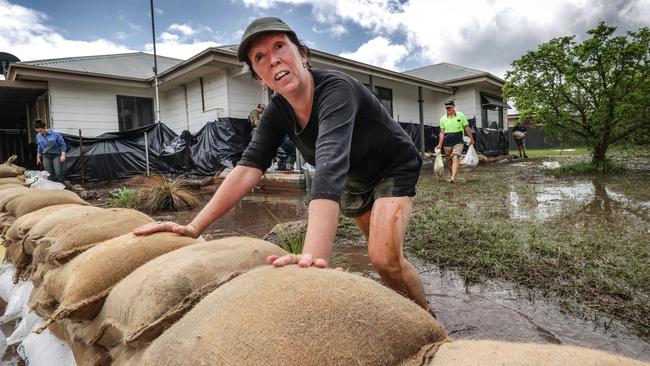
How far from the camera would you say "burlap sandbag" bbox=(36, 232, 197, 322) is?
146 centimetres

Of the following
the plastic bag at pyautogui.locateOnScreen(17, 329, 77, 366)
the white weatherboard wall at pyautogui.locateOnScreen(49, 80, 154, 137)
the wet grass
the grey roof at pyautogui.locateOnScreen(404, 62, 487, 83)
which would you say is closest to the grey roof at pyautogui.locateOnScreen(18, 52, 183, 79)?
the white weatherboard wall at pyautogui.locateOnScreen(49, 80, 154, 137)

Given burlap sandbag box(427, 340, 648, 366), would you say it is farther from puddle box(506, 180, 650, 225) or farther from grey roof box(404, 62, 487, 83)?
grey roof box(404, 62, 487, 83)

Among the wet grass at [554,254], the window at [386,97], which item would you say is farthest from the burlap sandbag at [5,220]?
the window at [386,97]

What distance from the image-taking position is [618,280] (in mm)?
2432

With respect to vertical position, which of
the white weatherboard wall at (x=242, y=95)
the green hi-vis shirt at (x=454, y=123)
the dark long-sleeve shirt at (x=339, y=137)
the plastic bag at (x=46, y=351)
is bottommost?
the plastic bag at (x=46, y=351)

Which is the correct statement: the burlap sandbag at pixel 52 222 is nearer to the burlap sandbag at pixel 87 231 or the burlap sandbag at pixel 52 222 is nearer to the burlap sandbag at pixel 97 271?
the burlap sandbag at pixel 87 231

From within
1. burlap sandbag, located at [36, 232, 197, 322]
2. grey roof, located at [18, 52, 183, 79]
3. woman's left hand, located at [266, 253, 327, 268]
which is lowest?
burlap sandbag, located at [36, 232, 197, 322]

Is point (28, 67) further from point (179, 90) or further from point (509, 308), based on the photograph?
point (509, 308)

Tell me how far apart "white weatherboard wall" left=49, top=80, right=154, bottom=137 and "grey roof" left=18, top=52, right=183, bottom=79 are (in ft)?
1.81

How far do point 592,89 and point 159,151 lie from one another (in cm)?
1138

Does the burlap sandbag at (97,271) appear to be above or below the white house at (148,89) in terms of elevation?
below

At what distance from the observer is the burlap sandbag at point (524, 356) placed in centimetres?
62

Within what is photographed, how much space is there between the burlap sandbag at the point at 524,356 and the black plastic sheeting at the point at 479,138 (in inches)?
518

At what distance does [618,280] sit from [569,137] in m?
8.68
